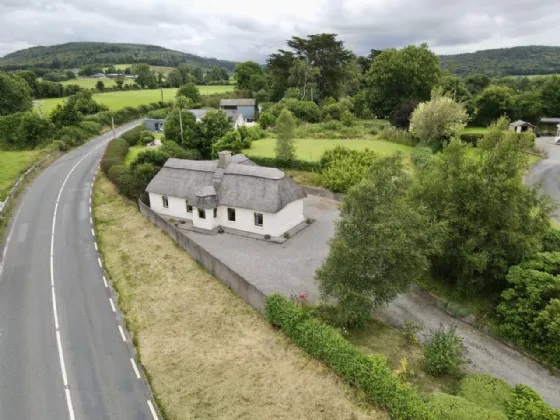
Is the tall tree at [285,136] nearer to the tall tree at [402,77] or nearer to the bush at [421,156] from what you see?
the bush at [421,156]

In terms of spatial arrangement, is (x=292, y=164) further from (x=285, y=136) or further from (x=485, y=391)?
(x=485, y=391)

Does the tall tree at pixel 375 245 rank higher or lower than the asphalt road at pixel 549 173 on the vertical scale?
higher

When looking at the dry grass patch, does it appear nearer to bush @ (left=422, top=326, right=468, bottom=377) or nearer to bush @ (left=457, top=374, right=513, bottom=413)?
bush @ (left=422, top=326, right=468, bottom=377)

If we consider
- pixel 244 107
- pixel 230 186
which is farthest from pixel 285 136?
pixel 244 107

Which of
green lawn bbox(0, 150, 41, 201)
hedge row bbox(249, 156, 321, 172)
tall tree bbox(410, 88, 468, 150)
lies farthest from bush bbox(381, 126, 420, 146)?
green lawn bbox(0, 150, 41, 201)

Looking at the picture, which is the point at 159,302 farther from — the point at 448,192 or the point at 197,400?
the point at 448,192

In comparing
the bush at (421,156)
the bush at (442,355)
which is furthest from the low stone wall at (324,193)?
the bush at (442,355)
